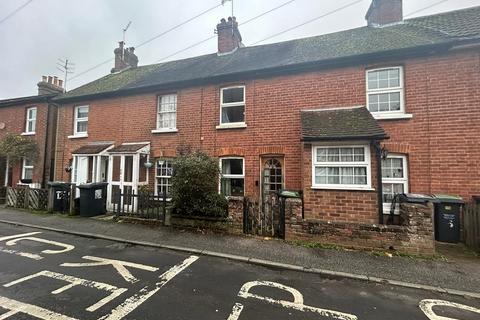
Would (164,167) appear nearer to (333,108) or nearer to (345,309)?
(333,108)

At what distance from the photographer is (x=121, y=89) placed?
11.9 meters

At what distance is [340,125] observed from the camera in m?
7.39

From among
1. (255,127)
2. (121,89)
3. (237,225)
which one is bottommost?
(237,225)

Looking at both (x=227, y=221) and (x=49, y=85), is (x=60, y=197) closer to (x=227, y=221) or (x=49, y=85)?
(x=227, y=221)

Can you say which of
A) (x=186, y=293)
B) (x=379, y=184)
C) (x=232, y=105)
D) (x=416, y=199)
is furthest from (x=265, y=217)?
(x=232, y=105)

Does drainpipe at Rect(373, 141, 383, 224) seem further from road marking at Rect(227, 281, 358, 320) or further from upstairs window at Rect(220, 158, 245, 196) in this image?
upstairs window at Rect(220, 158, 245, 196)

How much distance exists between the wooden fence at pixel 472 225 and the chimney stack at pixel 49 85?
22160 millimetres

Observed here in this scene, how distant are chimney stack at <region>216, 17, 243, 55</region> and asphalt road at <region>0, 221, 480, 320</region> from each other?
1176cm

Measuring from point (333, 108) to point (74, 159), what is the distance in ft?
40.0

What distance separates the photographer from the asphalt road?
338 cm

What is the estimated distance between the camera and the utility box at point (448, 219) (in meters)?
6.44

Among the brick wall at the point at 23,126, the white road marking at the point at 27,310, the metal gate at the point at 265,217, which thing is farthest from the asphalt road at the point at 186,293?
the brick wall at the point at 23,126

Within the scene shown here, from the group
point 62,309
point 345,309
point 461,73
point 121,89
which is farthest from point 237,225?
point 121,89

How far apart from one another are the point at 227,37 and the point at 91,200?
1082cm
